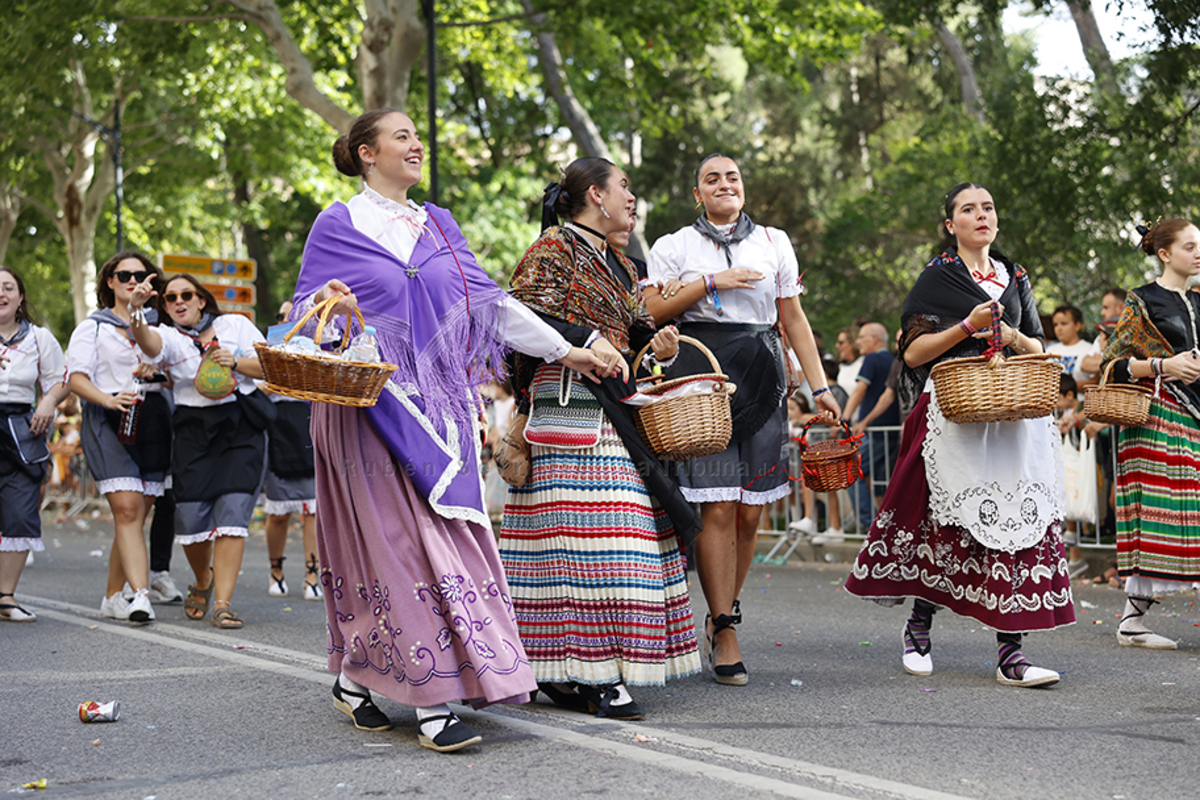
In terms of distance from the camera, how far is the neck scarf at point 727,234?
604 cm

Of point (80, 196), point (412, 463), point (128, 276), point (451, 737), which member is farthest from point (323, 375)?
point (80, 196)

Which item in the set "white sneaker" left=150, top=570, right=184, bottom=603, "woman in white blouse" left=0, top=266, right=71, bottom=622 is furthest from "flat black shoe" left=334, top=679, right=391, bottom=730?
"white sneaker" left=150, top=570, right=184, bottom=603

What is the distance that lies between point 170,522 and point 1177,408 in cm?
638

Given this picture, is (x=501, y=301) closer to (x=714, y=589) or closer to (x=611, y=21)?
(x=714, y=589)

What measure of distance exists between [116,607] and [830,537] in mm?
6657

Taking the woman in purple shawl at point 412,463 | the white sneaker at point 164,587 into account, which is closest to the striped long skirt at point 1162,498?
the woman in purple shawl at point 412,463

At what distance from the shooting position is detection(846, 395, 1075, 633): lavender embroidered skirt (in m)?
5.76

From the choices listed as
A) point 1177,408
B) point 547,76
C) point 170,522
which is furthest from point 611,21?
point 1177,408

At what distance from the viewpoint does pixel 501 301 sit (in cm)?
488

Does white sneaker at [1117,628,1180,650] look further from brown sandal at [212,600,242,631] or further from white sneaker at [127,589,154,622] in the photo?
white sneaker at [127,589,154,622]

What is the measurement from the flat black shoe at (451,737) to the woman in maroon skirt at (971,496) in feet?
7.79

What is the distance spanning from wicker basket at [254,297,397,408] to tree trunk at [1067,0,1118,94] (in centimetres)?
1076

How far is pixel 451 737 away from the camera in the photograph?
4391 millimetres

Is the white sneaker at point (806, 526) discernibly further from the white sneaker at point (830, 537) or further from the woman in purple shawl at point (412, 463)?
the woman in purple shawl at point (412, 463)
